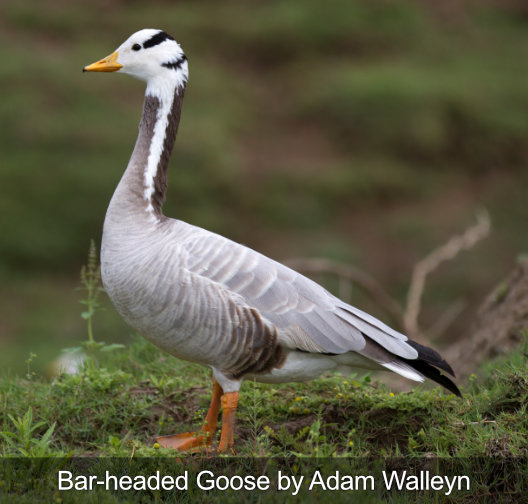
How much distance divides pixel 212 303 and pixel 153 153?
98 cm

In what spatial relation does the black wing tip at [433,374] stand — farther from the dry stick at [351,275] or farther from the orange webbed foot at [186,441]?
the dry stick at [351,275]

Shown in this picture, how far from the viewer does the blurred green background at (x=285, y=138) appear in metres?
11.4

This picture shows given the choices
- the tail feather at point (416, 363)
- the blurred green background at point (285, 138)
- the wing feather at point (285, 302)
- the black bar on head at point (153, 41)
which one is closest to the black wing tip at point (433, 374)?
the tail feather at point (416, 363)

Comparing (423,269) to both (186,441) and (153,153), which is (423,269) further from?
(186,441)

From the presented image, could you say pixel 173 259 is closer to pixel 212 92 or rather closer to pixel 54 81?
pixel 54 81

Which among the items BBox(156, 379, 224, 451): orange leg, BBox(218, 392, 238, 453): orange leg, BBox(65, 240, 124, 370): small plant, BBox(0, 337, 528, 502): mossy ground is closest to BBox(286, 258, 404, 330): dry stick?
BBox(0, 337, 528, 502): mossy ground

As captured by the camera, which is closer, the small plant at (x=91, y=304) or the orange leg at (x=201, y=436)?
the orange leg at (x=201, y=436)

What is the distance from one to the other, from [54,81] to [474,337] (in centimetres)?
914

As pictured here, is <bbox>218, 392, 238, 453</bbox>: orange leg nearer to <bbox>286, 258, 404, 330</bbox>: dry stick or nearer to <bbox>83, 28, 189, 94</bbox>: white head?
<bbox>83, 28, 189, 94</bbox>: white head

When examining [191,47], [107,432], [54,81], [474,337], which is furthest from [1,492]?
[191,47]

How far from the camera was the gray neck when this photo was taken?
4.45 metres

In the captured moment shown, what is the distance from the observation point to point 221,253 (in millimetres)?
4270

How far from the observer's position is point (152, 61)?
14.7ft

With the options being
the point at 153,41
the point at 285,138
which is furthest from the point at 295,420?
the point at 285,138
